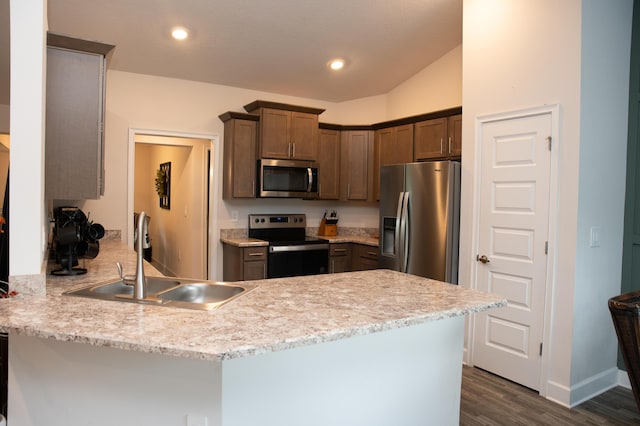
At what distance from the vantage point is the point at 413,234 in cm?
370

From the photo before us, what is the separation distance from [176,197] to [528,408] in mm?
5374

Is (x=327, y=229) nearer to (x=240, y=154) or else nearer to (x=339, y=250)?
(x=339, y=250)

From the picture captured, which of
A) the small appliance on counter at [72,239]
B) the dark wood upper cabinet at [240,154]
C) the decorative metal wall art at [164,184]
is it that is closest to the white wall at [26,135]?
→ the small appliance on counter at [72,239]

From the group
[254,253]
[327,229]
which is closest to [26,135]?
[254,253]

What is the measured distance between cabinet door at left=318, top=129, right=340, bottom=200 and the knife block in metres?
0.39

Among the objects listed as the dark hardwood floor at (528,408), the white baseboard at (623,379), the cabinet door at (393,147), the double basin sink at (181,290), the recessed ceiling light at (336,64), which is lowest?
the dark hardwood floor at (528,408)

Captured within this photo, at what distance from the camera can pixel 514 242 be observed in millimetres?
3033

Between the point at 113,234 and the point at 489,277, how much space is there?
3.51 m

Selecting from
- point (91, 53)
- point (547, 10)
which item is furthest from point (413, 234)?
point (91, 53)

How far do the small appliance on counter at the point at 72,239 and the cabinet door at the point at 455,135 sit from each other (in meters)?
3.04

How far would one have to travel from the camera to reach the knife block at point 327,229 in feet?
17.2

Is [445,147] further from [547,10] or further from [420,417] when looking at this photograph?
[420,417]

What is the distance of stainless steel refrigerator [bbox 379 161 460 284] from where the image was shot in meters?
3.48

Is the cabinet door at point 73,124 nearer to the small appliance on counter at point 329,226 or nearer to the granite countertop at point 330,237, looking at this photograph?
the granite countertop at point 330,237
